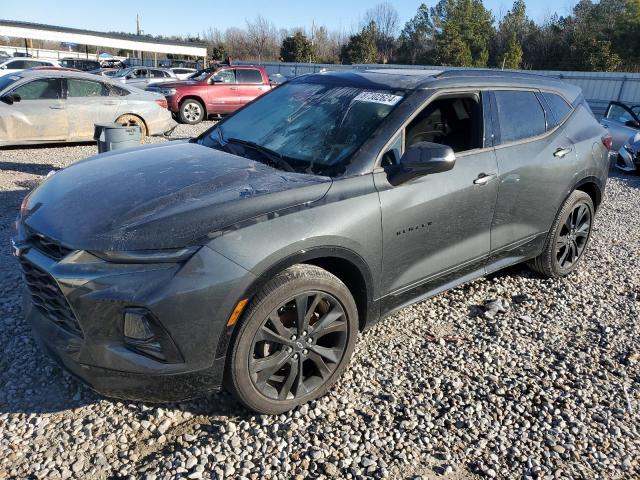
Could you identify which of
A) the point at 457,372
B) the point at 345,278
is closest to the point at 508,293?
the point at 457,372

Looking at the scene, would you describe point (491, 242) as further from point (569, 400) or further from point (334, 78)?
point (334, 78)

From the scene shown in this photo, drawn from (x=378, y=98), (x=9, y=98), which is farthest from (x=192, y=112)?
(x=378, y=98)

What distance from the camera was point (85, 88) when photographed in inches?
393

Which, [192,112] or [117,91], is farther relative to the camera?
[192,112]

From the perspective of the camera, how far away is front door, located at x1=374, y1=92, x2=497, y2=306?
3061 mm

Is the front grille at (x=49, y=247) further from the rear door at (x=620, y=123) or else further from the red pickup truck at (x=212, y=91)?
the red pickup truck at (x=212, y=91)

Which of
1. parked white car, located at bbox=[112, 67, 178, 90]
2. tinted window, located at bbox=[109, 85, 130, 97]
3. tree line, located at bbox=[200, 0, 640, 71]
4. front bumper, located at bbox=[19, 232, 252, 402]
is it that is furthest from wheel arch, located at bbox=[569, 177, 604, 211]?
tree line, located at bbox=[200, 0, 640, 71]

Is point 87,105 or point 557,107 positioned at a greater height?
point 557,107

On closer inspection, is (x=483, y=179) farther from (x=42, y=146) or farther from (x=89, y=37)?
(x=89, y=37)

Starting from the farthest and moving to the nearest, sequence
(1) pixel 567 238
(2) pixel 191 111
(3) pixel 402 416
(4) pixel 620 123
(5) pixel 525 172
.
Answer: (2) pixel 191 111 → (4) pixel 620 123 → (1) pixel 567 238 → (5) pixel 525 172 → (3) pixel 402 416

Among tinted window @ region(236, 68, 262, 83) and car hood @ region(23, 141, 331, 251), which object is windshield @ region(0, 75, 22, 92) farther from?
tinted window @ region(236, 68, 262, 83)

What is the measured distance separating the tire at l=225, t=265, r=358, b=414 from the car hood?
413 millimetres

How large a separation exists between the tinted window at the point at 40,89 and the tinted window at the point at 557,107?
29.0 ft

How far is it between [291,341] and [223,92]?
47.1ft
